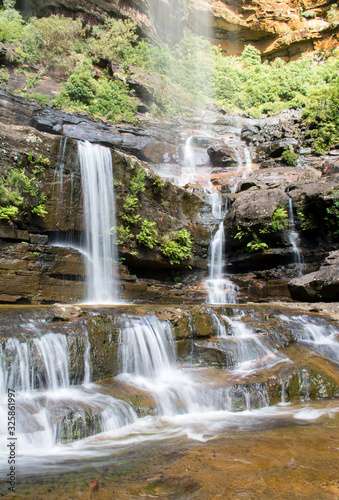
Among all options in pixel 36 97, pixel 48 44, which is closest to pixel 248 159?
pixel 36 97

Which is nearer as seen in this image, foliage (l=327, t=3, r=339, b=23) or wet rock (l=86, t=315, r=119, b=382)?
wet rock (l=86, t=315, r=119, b=382)

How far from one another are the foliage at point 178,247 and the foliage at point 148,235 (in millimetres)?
504

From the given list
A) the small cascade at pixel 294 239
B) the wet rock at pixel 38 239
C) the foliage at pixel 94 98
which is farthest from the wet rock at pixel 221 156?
the wet rock at pixel 38 239

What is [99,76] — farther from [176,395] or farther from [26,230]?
[176,395]

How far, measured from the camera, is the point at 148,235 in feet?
39.8

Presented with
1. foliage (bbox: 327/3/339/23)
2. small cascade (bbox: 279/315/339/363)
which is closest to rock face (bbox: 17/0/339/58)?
foliage (bbox: 327/3/339/23)

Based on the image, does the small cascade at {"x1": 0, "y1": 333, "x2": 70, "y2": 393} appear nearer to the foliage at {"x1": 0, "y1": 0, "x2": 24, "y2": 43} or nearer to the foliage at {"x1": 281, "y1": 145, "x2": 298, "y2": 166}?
the foliage at {"x1": 281, "y1": 145, "x2": 298, "y2": 166}

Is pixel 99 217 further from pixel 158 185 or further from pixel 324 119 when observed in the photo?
pixel 324 119

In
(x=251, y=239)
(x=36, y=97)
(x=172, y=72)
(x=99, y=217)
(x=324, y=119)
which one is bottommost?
(x=251, y=239)

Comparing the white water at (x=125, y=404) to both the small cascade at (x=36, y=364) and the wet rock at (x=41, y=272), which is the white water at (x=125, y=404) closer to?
the small cascade at (x=36, y=364)

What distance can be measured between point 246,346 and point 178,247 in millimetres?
6462

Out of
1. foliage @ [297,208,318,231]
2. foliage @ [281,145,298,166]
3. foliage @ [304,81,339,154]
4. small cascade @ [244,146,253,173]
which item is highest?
foliage @ [304,81,339,154]

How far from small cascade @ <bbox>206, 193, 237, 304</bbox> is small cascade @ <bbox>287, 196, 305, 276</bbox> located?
9.62ft

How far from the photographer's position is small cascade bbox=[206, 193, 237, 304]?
12.3 metres
